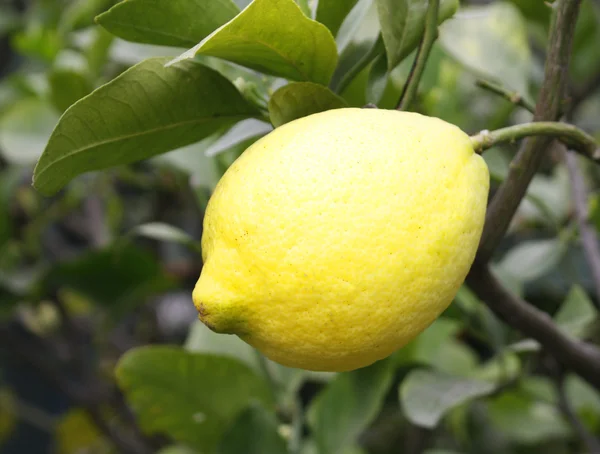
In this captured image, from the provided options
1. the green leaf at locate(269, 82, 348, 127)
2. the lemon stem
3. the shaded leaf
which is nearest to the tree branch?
the lemon stem

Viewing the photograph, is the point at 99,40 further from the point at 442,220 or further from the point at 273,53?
the point at 442,220

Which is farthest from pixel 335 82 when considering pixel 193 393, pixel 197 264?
pixel 197 264

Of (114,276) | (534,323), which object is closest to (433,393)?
(534,323)

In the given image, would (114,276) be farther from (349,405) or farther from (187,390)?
(349,405)

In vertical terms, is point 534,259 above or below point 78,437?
above

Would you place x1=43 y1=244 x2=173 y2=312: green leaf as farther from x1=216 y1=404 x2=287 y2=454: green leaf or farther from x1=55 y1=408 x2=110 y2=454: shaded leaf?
x1=55 y1=408 x2=110 y2=454: shaded leaf

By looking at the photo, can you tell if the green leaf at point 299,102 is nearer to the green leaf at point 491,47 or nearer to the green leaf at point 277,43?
the green leaf at point 277,43

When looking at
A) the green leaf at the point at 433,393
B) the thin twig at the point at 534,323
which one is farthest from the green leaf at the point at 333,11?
the green leaf at the point at 433,393
